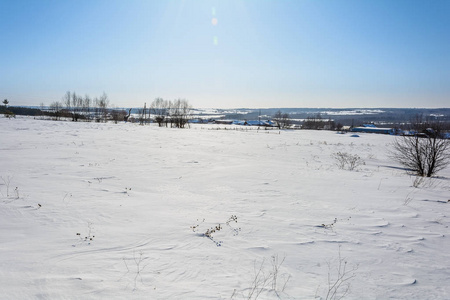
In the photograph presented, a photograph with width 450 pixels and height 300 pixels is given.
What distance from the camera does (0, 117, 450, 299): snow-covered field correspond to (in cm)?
291

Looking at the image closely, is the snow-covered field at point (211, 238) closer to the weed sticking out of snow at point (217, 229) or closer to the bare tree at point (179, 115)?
the weed sticking out of snow at point (217, 229)

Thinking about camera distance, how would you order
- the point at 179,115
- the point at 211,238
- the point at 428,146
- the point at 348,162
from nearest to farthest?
1. the point at 211,238
2. the point at 428,146
3. the point at 348,162
4. the point at 179,115

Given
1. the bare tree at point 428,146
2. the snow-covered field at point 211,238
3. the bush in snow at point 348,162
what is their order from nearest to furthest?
A: the snow-covered field at point 211,238 → the bare tree at point 428,146 → the bush in snow at point 348,162

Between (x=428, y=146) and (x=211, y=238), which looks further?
(x=428, y=146)

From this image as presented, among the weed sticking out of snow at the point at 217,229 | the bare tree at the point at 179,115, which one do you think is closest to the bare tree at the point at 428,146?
the weed sticking out of snow at the point at 217,229

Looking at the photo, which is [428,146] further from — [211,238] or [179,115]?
[179,115]

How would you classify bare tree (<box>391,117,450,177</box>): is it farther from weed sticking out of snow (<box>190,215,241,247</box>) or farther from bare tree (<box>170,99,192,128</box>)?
bare tree (<box>170,99,192,128</box>)

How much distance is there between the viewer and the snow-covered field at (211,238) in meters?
2.91

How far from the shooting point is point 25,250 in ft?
11.2

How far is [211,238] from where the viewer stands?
13.7ft

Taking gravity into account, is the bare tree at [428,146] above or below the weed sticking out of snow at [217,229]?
above

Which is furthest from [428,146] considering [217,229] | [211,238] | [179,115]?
[179,115]

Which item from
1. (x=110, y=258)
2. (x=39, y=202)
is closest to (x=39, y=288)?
(x=110, y=258)

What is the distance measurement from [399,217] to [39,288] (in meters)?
6.70
